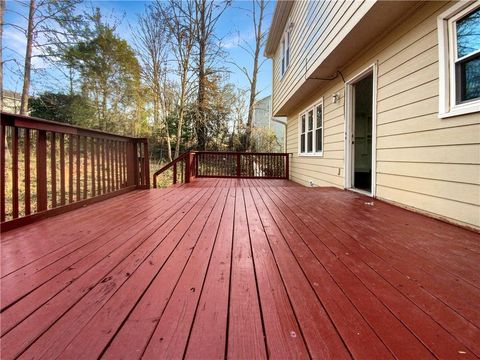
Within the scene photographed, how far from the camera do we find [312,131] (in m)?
6.52

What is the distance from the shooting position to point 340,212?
2.88 meters

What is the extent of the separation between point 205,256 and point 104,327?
0.74 meters

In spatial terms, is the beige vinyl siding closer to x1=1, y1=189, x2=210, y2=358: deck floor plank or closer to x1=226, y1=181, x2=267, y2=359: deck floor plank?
x1=226, y1=181, x2=267, y2=359: deck floor plank

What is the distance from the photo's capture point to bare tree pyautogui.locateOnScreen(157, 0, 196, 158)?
35.2ft

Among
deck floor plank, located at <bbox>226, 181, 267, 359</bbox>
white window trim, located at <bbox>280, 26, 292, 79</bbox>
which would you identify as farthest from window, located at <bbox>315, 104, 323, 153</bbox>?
deck floor plank, located at <bbox>226, 181, 267, 359</bbox>

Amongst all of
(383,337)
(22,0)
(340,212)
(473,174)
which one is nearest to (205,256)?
(383,337)

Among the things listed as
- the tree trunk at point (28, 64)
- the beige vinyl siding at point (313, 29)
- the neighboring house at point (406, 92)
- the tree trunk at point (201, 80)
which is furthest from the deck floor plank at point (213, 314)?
the tree trunk at point (201, 80)

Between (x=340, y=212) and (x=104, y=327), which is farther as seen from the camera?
(x=340, y=212)

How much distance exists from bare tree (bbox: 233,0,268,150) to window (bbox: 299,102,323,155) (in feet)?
17.1

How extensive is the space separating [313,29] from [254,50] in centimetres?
890

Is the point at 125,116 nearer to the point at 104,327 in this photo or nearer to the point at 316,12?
the point at 316,12

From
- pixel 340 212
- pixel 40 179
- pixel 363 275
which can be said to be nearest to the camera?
pixel 363 275

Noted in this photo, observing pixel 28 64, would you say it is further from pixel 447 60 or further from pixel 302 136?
pixel 447 60

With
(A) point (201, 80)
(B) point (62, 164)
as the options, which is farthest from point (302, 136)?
(B) point (62, 164)
